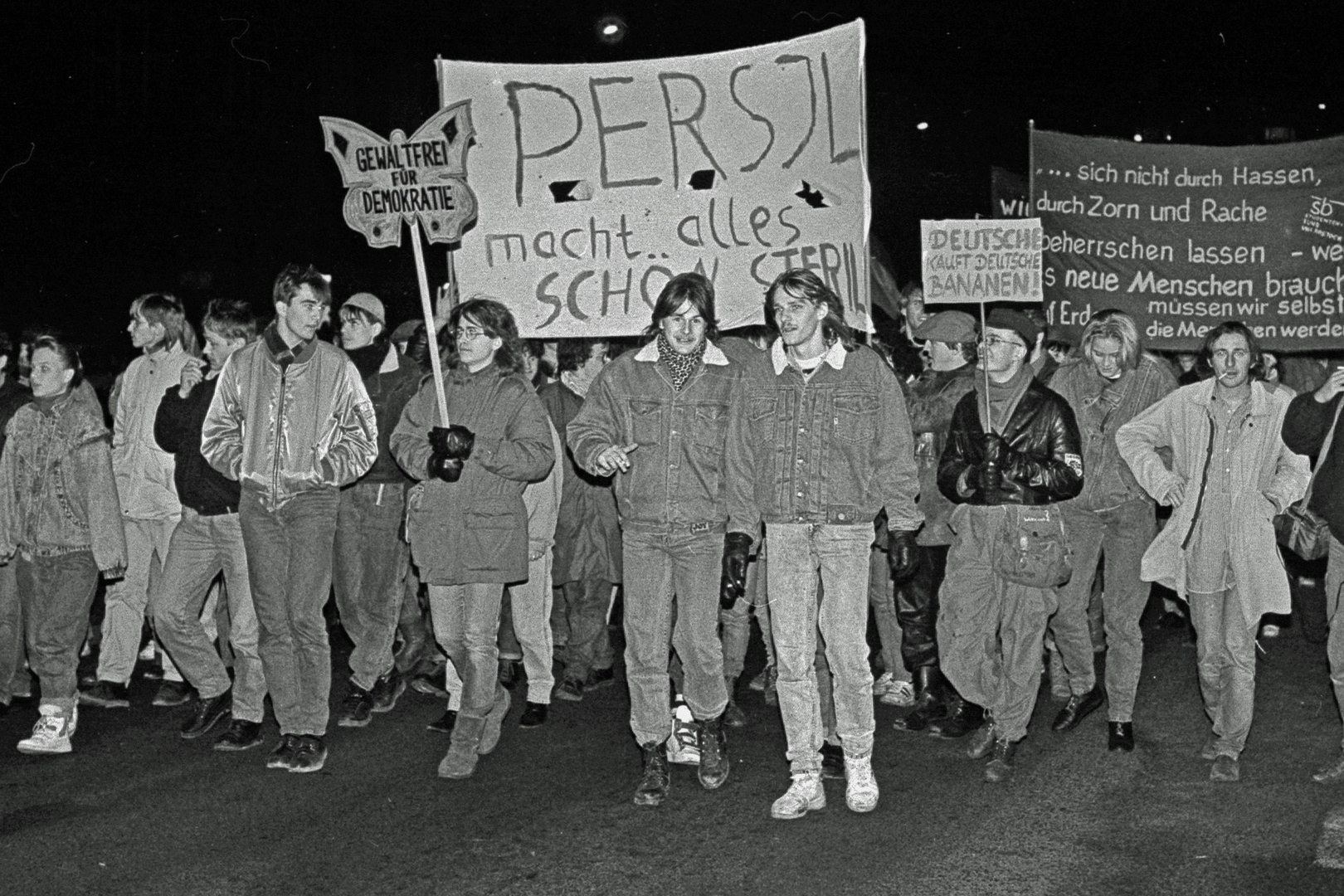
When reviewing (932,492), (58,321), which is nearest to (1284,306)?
(932,492)

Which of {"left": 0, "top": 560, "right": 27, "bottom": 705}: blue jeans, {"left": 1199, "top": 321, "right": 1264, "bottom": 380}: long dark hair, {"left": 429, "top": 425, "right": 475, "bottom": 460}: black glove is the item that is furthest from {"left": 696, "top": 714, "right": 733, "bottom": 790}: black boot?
{"left": 0, "top": 560, "right": 27, "bottom": 705}: blue jeans

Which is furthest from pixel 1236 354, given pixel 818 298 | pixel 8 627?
pixel 8 627

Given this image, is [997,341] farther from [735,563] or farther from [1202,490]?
[735,563]

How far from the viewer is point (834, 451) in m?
6.21

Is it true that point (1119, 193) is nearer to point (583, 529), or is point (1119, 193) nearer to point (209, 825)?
point (583, 529)

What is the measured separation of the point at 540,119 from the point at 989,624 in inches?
150

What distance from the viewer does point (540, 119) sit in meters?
8.59

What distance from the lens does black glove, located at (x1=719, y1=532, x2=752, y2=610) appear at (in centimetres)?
615

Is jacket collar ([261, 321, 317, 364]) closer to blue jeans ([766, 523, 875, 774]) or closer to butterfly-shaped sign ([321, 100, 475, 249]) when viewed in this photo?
butterfly-shaped sign ([321, 100, 475, 249])

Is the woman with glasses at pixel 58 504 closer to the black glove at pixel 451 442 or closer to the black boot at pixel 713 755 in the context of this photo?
the black glove at pixel 451 442

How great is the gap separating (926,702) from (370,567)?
306cm

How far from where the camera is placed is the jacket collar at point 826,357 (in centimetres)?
629

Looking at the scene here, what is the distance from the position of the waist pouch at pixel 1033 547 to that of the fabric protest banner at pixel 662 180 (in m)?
1.74

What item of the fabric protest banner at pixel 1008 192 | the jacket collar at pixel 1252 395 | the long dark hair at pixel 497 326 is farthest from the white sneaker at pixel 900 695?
the fabric protest banner at pixel 1008 192
